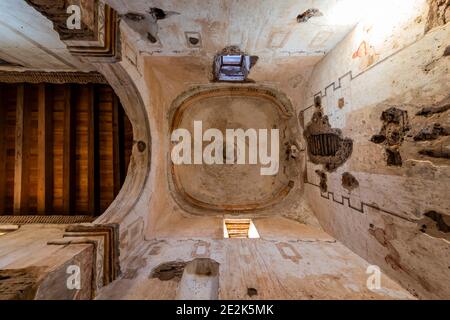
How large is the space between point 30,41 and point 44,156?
1.99 m

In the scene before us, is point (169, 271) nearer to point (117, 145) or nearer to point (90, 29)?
point (117, 145)

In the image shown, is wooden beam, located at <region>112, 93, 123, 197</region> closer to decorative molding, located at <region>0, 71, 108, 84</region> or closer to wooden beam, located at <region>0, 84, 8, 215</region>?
decorative molding, located at <region>0, 71, 108, 84</region>

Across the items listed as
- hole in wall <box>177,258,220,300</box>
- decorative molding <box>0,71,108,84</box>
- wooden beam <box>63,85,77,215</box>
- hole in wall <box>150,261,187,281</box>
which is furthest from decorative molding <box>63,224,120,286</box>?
decorative molding <box>0,71,108,84</box>

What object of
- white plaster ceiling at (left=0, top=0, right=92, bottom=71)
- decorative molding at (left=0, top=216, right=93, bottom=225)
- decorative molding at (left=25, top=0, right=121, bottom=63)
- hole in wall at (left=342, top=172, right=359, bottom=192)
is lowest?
decorative molding at (left=0, top=216, right=93, bottom=225)

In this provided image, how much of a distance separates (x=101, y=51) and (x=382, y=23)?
3225 mm

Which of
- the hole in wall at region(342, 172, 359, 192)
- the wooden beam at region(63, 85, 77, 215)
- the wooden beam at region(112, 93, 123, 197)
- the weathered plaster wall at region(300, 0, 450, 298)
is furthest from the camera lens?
the wooden beam at region(112, 93, 123, 197)

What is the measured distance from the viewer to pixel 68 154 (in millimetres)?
4242

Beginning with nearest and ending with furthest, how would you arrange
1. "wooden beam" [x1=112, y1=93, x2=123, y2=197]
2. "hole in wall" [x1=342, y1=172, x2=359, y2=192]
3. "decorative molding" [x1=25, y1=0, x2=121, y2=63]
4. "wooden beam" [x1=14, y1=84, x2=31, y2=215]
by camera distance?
"decorative molding" [x1=25, y1=0, x2=121, y2=63], "hole in wall" [x1=342, y1=172, x2=359, y2=192], "wooden beam" [x1=14, y1=84, x2=31, y2=215], "wooden beam" [x1=112, y1=93, x2=123, y2=197]

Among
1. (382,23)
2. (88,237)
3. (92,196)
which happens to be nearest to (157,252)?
(88,237)

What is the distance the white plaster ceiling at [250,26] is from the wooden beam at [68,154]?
1964mm

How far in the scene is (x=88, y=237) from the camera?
2498mm

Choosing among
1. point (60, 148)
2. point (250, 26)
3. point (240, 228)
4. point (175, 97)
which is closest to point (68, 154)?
point (60, 148)

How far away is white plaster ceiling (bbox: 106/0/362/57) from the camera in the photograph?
267cm
